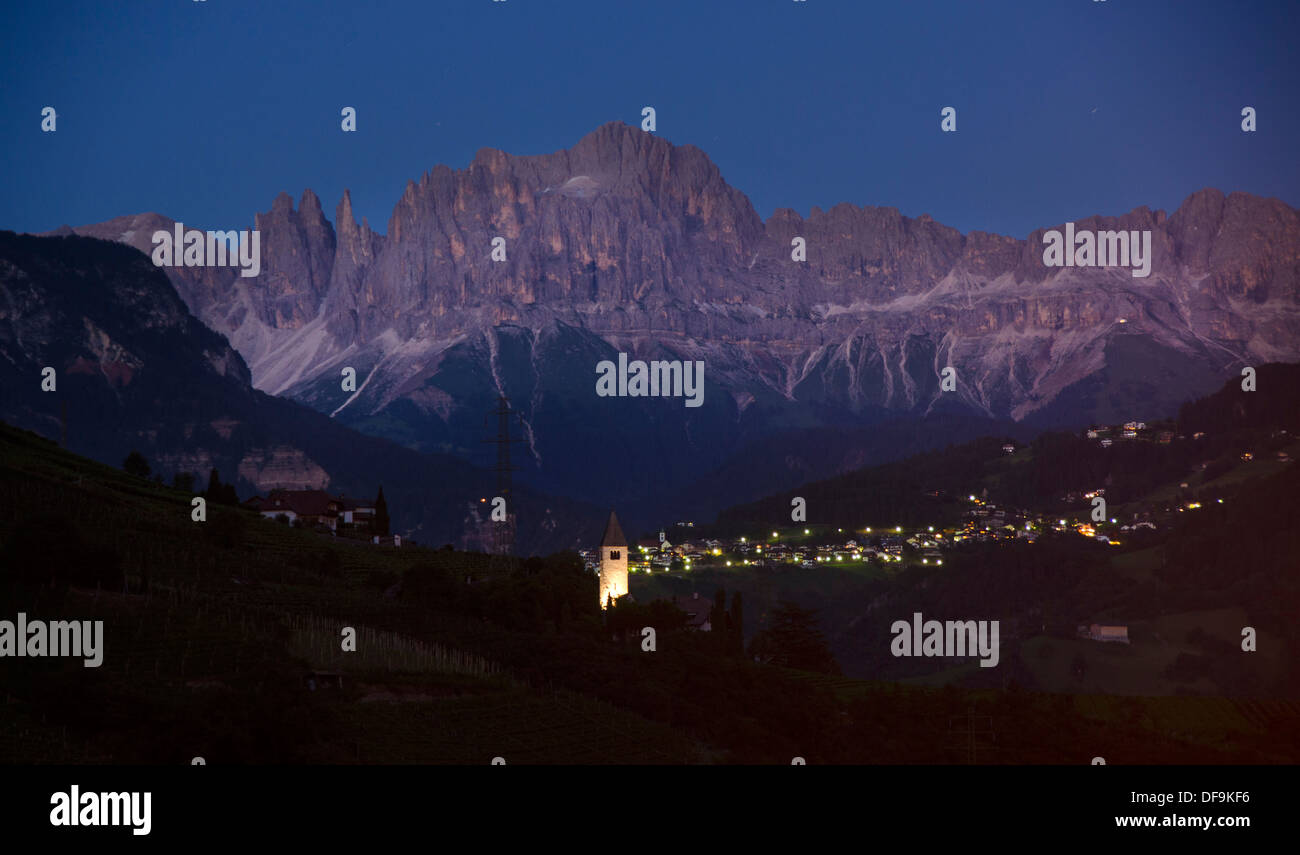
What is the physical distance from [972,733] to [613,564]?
66759mm

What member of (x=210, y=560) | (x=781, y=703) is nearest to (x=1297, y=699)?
(x=781, y=703)

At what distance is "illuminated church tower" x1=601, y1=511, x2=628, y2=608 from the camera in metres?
149

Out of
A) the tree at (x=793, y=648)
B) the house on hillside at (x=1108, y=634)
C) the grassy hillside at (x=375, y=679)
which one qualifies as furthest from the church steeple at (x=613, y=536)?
the house on hillside at (x=1108, y=634)

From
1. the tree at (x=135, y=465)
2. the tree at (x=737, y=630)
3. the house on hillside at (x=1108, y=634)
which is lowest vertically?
the house on hillside at (x=1108, y=634)

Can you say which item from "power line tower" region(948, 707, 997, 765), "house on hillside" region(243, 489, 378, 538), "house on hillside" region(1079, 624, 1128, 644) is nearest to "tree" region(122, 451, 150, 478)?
"house on hillside" region(243, 489, 378, 538)

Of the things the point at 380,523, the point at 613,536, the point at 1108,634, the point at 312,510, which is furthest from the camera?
the point at 1108,634

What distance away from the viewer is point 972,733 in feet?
290

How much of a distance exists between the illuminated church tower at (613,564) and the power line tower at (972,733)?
54821 millimetres

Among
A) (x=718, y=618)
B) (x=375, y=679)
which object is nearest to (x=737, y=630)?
(x=718, y=618)

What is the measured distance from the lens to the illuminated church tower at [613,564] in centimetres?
14938

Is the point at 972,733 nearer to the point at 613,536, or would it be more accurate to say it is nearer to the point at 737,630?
the point at 737,630

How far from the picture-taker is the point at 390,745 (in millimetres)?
65938

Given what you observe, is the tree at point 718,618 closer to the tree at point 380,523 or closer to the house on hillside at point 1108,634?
the tree at point 380,523
